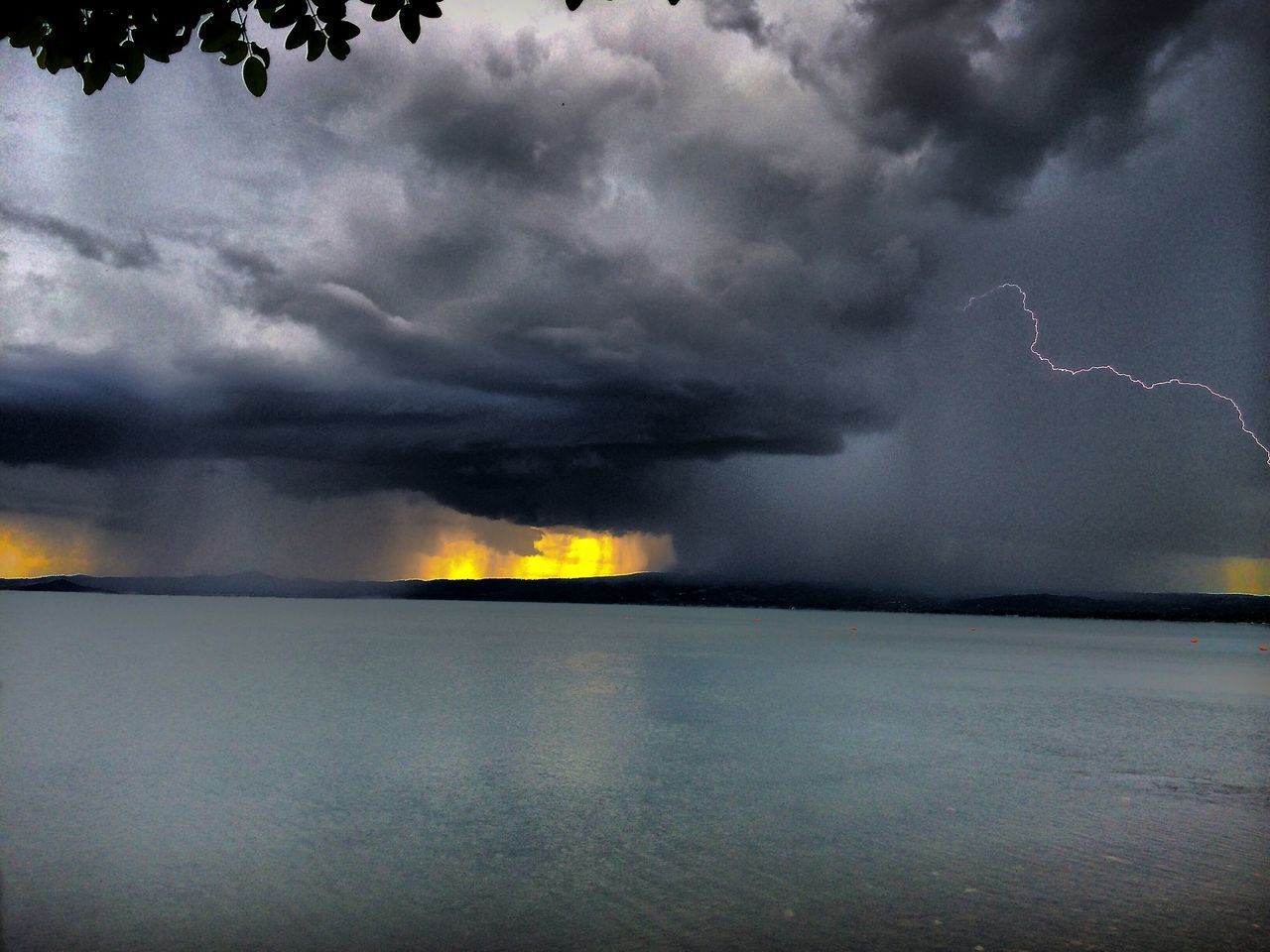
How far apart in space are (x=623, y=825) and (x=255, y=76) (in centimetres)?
1639

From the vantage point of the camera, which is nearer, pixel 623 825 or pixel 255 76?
pixel 255 76

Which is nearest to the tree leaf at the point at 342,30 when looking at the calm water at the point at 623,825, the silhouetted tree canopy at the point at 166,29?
the silhouetted tree canopy at the point at 166,29

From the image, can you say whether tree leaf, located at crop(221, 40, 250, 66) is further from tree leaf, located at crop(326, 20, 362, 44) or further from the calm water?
the calm water

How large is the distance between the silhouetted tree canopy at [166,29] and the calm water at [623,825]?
34.3 ft

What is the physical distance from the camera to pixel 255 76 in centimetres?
658

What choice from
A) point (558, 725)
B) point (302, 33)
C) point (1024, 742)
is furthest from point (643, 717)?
point (302, 33)

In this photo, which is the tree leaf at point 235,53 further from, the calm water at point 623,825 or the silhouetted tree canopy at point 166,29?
the calm water at point 623,825

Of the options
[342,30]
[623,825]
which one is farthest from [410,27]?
[623,825]

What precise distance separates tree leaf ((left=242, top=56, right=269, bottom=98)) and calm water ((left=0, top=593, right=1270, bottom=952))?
10.4m

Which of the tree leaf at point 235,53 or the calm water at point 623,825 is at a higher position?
the tree leaf at point 235,53

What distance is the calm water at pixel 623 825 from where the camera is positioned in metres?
12.6

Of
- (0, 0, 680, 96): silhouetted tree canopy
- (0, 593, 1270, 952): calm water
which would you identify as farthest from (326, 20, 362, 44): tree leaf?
(0, 593, 1270, 952): calm water

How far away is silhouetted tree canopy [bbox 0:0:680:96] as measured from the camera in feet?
20.9

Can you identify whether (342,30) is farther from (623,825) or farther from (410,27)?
(623,825)
